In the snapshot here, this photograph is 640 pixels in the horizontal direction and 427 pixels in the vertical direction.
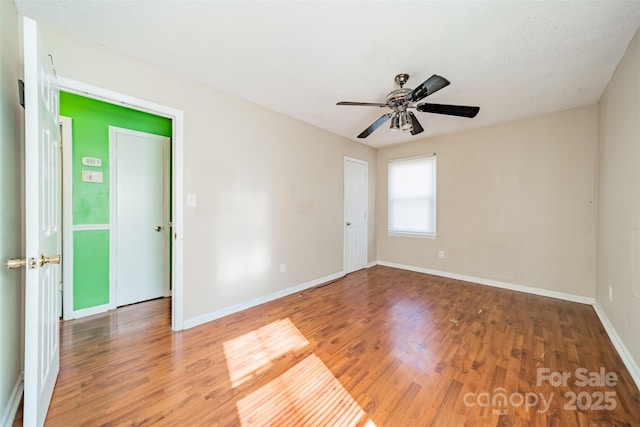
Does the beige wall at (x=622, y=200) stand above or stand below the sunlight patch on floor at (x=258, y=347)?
above

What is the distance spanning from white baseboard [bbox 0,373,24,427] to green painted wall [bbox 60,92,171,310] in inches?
50.0

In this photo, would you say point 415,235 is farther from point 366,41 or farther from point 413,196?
point 366,41

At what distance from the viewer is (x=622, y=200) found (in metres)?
2.05

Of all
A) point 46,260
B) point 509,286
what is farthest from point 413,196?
point 46,260

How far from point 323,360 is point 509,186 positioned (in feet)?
11.6

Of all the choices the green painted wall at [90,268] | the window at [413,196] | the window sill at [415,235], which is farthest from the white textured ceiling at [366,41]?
the window sill at [415,235]

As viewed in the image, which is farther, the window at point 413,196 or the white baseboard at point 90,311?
the window at point 413,196

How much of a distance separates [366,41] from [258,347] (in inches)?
103

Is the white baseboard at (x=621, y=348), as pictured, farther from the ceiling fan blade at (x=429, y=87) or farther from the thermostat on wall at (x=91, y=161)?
the thermostat on wall at (x=91, y=161)

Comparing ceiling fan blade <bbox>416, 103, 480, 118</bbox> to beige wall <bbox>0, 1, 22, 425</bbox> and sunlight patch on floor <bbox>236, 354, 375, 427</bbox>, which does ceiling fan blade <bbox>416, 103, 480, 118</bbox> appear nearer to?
sunlight patch on floor <bbox>236, 354, 375, 427</bbox>

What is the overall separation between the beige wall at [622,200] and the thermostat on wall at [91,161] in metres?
4.81

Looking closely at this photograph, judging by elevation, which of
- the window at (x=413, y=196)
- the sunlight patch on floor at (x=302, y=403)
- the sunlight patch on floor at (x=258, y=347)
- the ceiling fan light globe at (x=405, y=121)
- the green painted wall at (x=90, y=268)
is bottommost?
the sunlight patch on floor at (x=302, y=403)

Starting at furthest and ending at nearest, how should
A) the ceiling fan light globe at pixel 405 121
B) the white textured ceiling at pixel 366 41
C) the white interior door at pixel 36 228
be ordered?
1. the ceiling fan light globe at pixel 405 121
2. the white textured ceiling at pixel 366 41
3. the white interior door at pixel 36 228

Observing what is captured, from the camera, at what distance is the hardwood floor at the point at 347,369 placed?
4.59 feet
